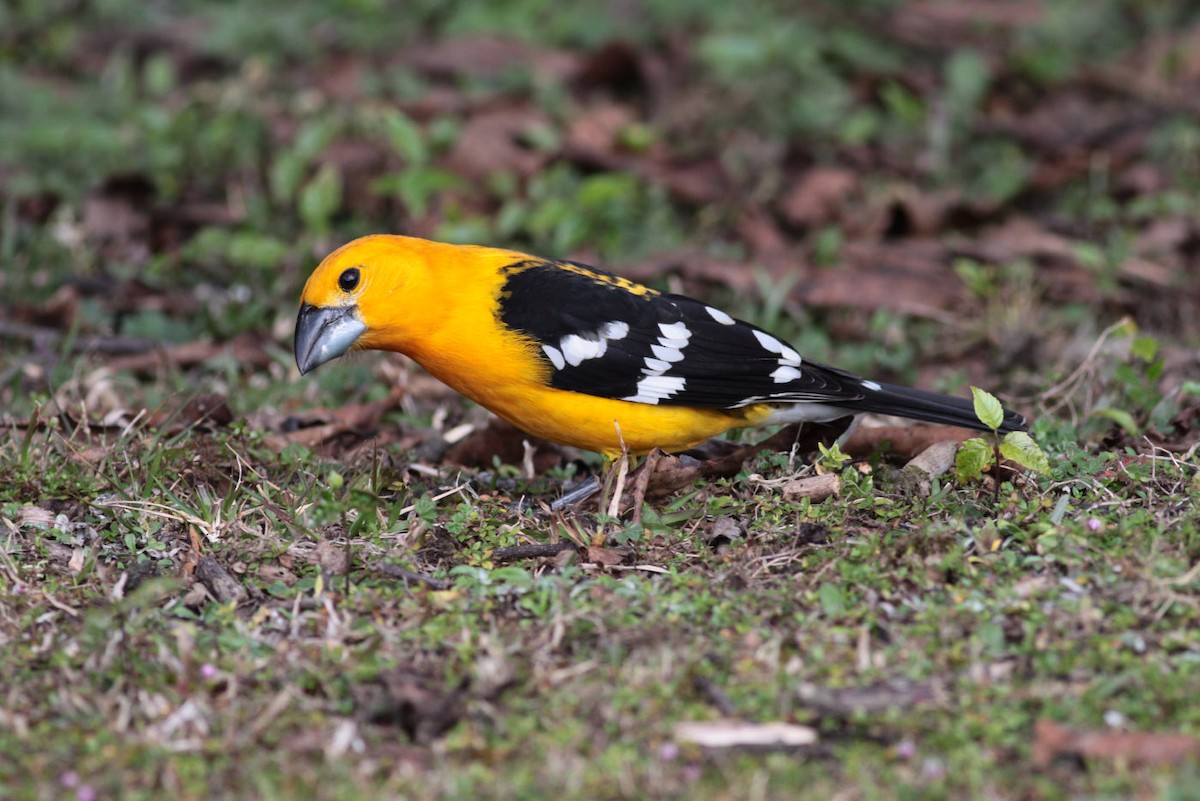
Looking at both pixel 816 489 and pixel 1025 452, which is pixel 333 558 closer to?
pixel 816 489

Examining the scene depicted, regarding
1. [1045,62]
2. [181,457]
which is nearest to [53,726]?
[181,457]

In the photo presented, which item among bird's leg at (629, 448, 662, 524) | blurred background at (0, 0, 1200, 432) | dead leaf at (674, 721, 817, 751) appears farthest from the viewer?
blurred background at (0, 0, 1200, 432)

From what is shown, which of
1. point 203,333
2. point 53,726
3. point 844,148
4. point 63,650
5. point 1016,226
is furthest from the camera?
point 844,148

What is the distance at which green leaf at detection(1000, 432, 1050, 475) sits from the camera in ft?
14.4

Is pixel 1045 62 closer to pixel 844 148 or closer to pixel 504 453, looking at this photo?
pixel 844 148

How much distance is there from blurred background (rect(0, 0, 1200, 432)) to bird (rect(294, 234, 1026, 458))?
120cm

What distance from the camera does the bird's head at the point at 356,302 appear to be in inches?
194

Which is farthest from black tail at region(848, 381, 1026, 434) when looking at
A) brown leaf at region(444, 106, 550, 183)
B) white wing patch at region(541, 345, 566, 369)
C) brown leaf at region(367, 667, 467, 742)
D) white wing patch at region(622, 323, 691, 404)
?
brown leaf at region(444, 106, 550, 183)

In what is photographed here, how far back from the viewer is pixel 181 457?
4887mm

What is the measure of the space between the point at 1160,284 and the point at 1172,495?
3226 mm

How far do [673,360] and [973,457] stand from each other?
42.3 inches

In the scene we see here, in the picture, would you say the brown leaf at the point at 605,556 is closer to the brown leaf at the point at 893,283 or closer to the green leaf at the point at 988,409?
the green leaf at the point at 988,409

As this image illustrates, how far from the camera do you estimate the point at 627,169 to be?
27.4 ft

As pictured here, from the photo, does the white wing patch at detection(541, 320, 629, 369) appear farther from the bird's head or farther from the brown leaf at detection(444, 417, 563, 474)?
the brown leaf at detection(444, 417, 563, 474)
